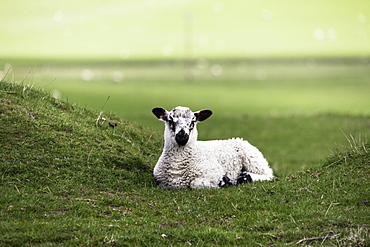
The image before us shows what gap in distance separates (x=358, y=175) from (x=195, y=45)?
65.4 m

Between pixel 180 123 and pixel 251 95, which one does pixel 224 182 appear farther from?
pixel 251 95

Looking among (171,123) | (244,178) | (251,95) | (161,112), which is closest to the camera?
(171,123)

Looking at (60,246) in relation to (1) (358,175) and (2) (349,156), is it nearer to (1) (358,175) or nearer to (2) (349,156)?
(1) (358,175)

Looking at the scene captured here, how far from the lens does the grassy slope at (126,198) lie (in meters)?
8.08

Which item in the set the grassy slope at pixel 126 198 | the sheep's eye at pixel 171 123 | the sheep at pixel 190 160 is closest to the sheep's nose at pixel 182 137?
the sheep at pixel 190 160

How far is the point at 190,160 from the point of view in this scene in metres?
11.3

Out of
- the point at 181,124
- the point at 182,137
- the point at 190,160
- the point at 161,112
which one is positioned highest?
the point at 161,112

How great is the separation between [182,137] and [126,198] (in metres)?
1.83

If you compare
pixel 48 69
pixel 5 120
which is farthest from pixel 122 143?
pixel 48 69

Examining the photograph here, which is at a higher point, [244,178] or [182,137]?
[182,137]

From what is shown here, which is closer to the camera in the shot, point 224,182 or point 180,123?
point 180,123

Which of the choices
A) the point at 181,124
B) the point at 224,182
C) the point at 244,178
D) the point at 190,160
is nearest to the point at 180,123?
the point at 181,124

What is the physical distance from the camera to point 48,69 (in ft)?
199

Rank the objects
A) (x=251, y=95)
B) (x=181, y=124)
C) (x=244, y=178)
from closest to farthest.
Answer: (x=181, y=124) < (x=244, y=178) < (x=251, y=95)
